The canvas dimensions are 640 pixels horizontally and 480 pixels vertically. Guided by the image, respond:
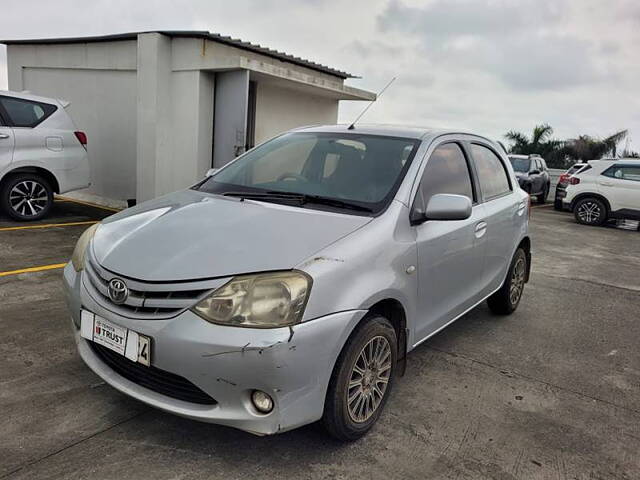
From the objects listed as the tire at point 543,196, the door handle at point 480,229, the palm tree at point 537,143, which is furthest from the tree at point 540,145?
the door handle at point 480,229

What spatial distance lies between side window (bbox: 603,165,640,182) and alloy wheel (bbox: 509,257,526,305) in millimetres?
8511

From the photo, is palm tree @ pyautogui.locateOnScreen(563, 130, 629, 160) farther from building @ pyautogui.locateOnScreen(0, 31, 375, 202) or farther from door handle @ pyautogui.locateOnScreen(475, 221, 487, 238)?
door handle @ pyautogui.locateOnScreen(475, 221, 487, 238)

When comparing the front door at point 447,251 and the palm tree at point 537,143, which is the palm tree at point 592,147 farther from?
the front door at point 447,251

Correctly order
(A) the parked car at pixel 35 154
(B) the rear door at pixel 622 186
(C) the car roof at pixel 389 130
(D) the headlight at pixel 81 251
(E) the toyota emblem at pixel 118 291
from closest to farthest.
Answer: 1. (E) the toyota emblem at pixel 118 291
2. (D) the headlight at pixel 81 251
3. (C) the car roof at pixel 389 130
4. (A) the parked car at pixel 35 154
5. (B) the rear door at pixel 622 186

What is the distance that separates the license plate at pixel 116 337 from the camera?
2.28m

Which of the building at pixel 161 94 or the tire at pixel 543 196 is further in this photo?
the tire at pixel 543 196

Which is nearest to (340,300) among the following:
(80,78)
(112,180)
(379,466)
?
(379,466)

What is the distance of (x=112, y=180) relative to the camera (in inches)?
380

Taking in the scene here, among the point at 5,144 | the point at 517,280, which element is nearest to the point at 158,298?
the point at 517,280

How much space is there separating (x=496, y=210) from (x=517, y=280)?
1096mm

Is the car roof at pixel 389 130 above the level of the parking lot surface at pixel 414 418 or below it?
above

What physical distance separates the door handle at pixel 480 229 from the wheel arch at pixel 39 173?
6341 mm

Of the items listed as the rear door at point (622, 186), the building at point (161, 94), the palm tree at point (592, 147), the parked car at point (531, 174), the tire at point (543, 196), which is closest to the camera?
the building at point (161, 94)

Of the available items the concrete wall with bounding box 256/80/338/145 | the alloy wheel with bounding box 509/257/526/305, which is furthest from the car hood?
the concrete wall with bounding box 256/80/338/145
